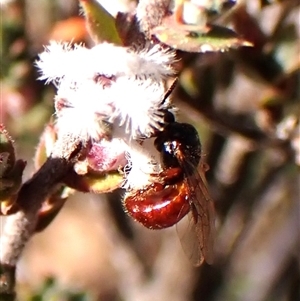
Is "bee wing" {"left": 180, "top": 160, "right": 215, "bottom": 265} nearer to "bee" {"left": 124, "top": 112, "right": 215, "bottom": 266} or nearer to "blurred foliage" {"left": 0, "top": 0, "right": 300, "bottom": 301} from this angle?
"bee" {"left": 124, "top": 112, "right": 215, "bottom": 266}

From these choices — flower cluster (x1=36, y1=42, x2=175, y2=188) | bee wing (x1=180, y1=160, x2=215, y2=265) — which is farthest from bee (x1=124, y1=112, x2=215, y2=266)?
flower cluster (x1=36, y1=42, x2=175, y2=188)

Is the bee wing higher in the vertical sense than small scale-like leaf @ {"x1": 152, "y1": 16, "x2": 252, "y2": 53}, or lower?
lower

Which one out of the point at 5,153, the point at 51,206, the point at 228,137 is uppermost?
the point at 5,153

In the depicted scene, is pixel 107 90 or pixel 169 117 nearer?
pixel 107 90

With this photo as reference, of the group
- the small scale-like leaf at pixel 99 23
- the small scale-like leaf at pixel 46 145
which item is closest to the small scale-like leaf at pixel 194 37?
the small scale-like leaf at pixel 99 23

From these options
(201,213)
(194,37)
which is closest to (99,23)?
(194,37)

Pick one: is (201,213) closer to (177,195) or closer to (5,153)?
(177,195)

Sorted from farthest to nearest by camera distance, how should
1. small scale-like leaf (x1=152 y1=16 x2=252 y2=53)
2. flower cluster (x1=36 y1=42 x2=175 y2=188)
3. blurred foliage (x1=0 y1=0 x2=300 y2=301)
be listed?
blurred foliage (x1=0 y1=0 x2=300 y2=301) < small scale-like leaf (x1=152 y1=16 x2=252 y2=53) < flower cluster (x1=36 y1=42 x2=175 y2=188)

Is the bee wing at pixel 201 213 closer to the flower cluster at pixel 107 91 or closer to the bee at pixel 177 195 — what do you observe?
Answer: the bee at pixel 177 195
